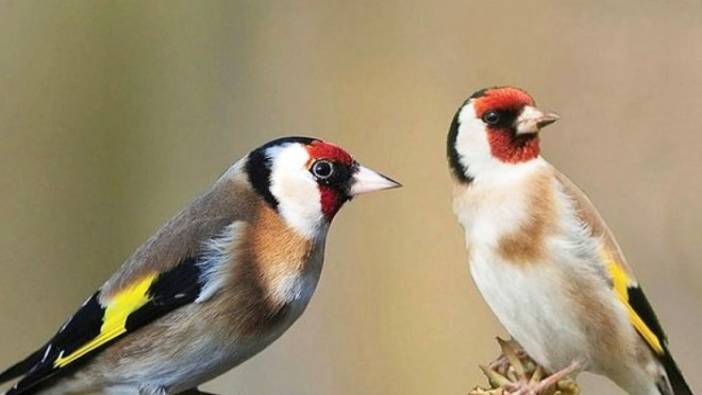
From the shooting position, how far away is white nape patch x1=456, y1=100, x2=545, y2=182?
3.17 ft

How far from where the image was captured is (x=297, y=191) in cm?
100

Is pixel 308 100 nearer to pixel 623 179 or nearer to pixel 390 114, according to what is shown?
pixel 390 114

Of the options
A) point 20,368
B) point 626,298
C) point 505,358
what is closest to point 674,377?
point 626,298

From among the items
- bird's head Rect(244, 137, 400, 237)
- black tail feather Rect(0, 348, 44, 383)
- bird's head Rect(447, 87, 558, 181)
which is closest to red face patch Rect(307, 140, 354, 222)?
bird's head Rect(244, 137, 400, 237)

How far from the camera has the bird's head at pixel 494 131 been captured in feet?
3.06

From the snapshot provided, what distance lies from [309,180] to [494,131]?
0.57 ft

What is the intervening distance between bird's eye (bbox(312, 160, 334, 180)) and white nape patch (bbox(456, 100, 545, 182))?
4.8 inches

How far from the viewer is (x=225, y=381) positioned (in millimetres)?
2236

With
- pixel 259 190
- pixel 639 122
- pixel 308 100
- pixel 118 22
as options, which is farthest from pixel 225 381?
pixel 259 190

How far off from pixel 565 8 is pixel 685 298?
1.93 feet

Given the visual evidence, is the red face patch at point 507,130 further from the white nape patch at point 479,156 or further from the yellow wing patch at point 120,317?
the yellow wing patch at point 120,317

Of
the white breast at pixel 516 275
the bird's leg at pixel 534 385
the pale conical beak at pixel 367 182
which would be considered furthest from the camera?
the white breast at pixel 516 275

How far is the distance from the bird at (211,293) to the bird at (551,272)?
138 millimetres

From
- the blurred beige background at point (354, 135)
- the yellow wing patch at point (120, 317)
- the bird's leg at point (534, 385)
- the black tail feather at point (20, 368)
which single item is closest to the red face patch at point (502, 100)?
the bird's leg at point (534, 385)
